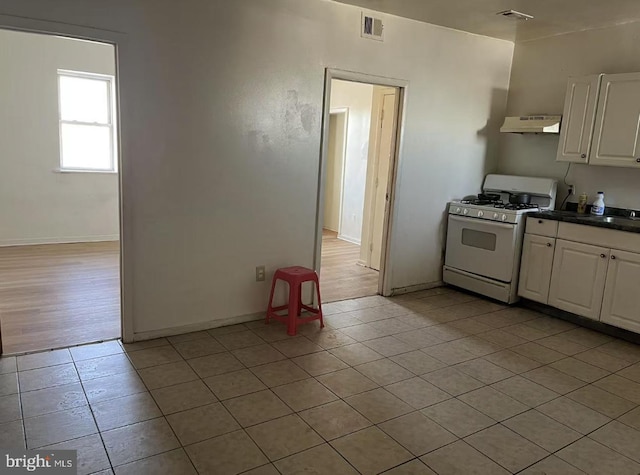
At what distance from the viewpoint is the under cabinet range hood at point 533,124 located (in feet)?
14.1

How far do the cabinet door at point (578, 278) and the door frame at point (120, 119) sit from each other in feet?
11.4

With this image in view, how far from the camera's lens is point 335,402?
2.61m

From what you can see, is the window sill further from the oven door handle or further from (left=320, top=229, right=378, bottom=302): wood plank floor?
the oven door handle

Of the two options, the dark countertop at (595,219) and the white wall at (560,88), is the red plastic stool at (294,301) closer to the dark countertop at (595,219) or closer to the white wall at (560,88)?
the dark countertop at (595,219)

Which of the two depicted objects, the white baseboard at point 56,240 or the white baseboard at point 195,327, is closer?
the white baseboard at point 195,327

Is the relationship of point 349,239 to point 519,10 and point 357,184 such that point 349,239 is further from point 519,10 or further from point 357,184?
point 519,10

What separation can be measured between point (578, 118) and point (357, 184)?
3.56 metres

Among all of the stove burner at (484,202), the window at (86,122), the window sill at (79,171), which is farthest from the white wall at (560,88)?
the window at (86,122)

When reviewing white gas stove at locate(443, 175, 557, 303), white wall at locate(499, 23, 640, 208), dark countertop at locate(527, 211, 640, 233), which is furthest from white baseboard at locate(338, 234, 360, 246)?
dark countertop at locate(527, 211, 640, 233)

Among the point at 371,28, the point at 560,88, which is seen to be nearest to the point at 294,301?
the point at 371,28

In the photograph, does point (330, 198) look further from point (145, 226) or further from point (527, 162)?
point (145, 226)

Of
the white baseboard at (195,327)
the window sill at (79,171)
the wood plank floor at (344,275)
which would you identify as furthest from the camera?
the window sill at (79,171)

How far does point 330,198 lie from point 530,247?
4.44m

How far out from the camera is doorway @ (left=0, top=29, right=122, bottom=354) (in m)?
5.35
